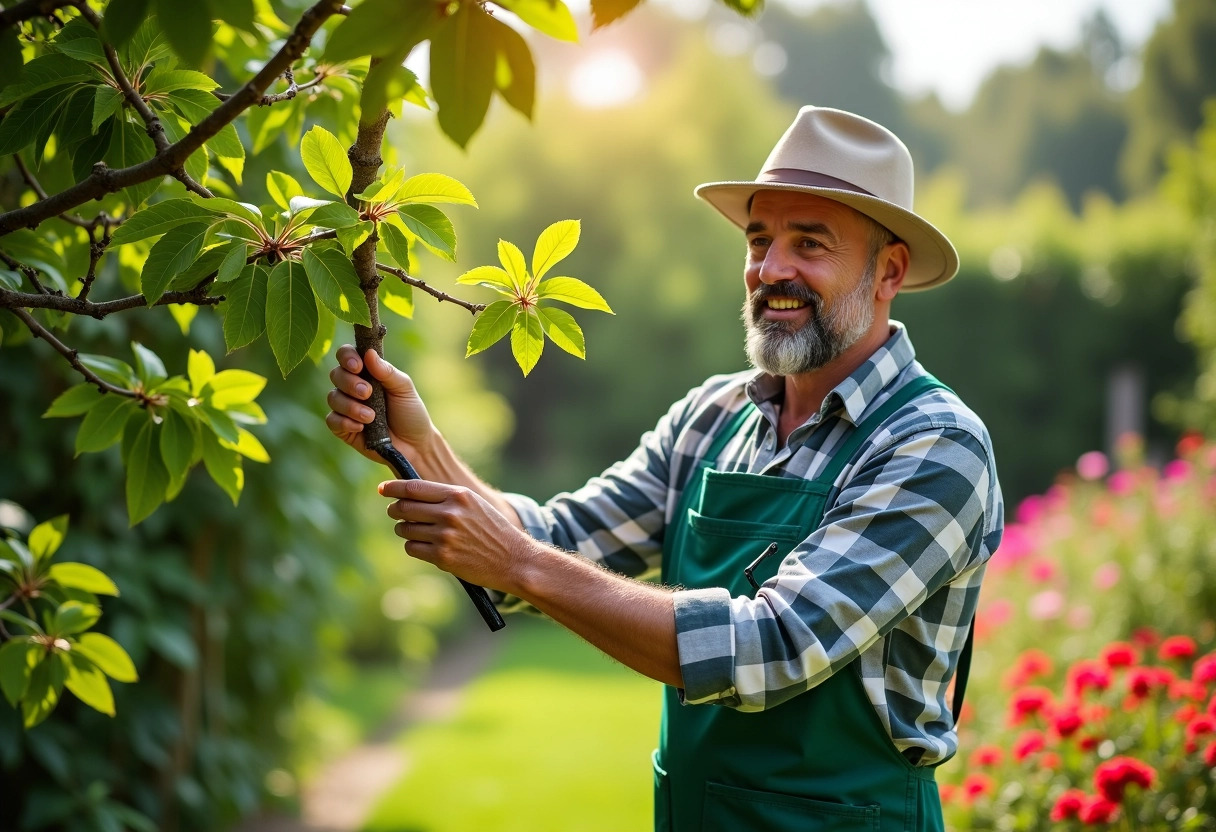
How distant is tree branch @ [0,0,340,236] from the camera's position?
1130 mm

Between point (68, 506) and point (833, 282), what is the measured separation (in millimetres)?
2523

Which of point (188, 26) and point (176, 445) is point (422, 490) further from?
point (188, 26)

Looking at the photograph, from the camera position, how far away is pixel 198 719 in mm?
3922

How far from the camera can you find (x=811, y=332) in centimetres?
209

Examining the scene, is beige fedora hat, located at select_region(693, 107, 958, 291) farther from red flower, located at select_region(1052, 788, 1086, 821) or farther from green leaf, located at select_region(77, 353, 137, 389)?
red flower, located at select_region(1052, 788, 1086, 821)

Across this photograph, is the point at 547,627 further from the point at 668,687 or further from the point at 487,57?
the point at 487,57

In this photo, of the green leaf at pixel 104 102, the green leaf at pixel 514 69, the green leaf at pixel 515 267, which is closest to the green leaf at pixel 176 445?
the green leaf at pixel 104 102

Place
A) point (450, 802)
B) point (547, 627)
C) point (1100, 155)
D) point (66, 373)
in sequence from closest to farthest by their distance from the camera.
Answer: point (66, 373) → point (450, 802) → point (547, 627) → point (1100, 155)

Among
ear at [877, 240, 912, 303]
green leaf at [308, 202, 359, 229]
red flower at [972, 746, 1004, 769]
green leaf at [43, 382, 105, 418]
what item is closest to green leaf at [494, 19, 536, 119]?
green leaf at [308, 202, 359, 229]

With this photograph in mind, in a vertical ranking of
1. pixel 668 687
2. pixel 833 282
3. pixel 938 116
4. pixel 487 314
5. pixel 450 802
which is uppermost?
pixel 938 116

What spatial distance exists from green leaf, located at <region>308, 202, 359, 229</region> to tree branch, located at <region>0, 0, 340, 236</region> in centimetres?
15

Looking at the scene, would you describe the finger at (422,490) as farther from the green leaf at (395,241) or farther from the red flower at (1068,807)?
the red flower at (1068,807)

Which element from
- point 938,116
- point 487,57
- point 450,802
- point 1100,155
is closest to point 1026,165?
point 1100,155

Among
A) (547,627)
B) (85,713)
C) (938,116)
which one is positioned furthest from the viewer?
(938,116)
